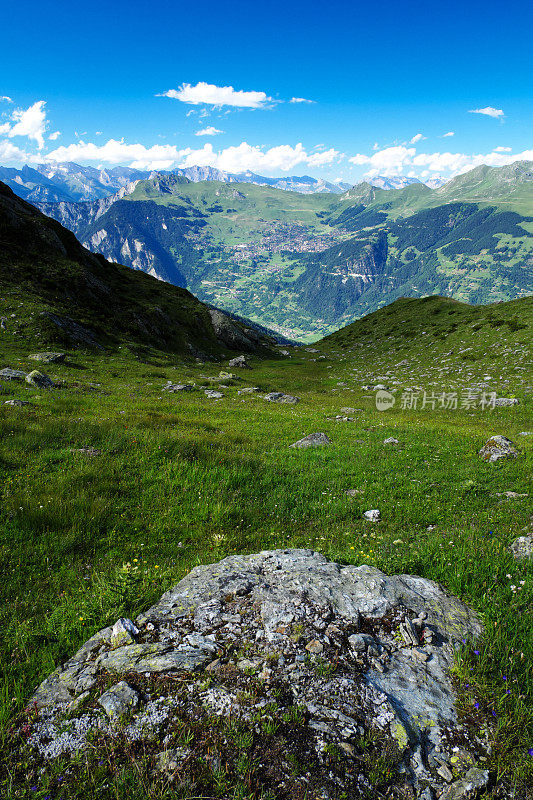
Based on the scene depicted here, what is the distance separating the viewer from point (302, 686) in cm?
374

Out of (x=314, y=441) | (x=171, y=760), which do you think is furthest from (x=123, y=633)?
(x=314, y=441)

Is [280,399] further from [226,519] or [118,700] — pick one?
[118,700]

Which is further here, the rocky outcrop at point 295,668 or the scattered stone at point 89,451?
the scattered stone at point 89,451

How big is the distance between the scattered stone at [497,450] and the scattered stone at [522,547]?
6363mm

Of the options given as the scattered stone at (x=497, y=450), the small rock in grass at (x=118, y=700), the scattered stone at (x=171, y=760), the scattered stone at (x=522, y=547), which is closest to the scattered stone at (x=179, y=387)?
the scattered stone at (x=497, y=450)

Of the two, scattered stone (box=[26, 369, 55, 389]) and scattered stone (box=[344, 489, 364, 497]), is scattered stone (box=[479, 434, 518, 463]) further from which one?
scattered stone (box=[26, 369, 55, 389])

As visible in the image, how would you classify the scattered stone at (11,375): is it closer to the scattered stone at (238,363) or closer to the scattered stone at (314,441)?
the scattered stone at (314,441)

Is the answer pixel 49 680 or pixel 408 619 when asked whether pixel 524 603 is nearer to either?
pixel 408 619

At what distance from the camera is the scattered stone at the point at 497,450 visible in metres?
13.0

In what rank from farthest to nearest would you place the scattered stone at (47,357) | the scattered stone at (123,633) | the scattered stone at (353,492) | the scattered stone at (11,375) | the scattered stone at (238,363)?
the scattered stone at (238,363) → the scattered stone at (47,357) → the scattered stone at (11,375) → the scattered stone at (353,492) → the scattered stone at (123,633)

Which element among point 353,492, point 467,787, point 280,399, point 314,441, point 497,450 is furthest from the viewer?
point 280,399

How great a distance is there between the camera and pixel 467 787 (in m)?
2.97

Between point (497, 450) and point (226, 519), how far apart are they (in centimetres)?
1093

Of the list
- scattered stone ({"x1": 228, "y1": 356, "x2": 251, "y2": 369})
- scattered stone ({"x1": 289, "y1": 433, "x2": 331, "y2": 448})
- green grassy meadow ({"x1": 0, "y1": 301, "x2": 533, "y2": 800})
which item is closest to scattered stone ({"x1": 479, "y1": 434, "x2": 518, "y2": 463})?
green grassy meadow ({"x1": 0, "y1": 301, "x2": 533, "y2": 800})
